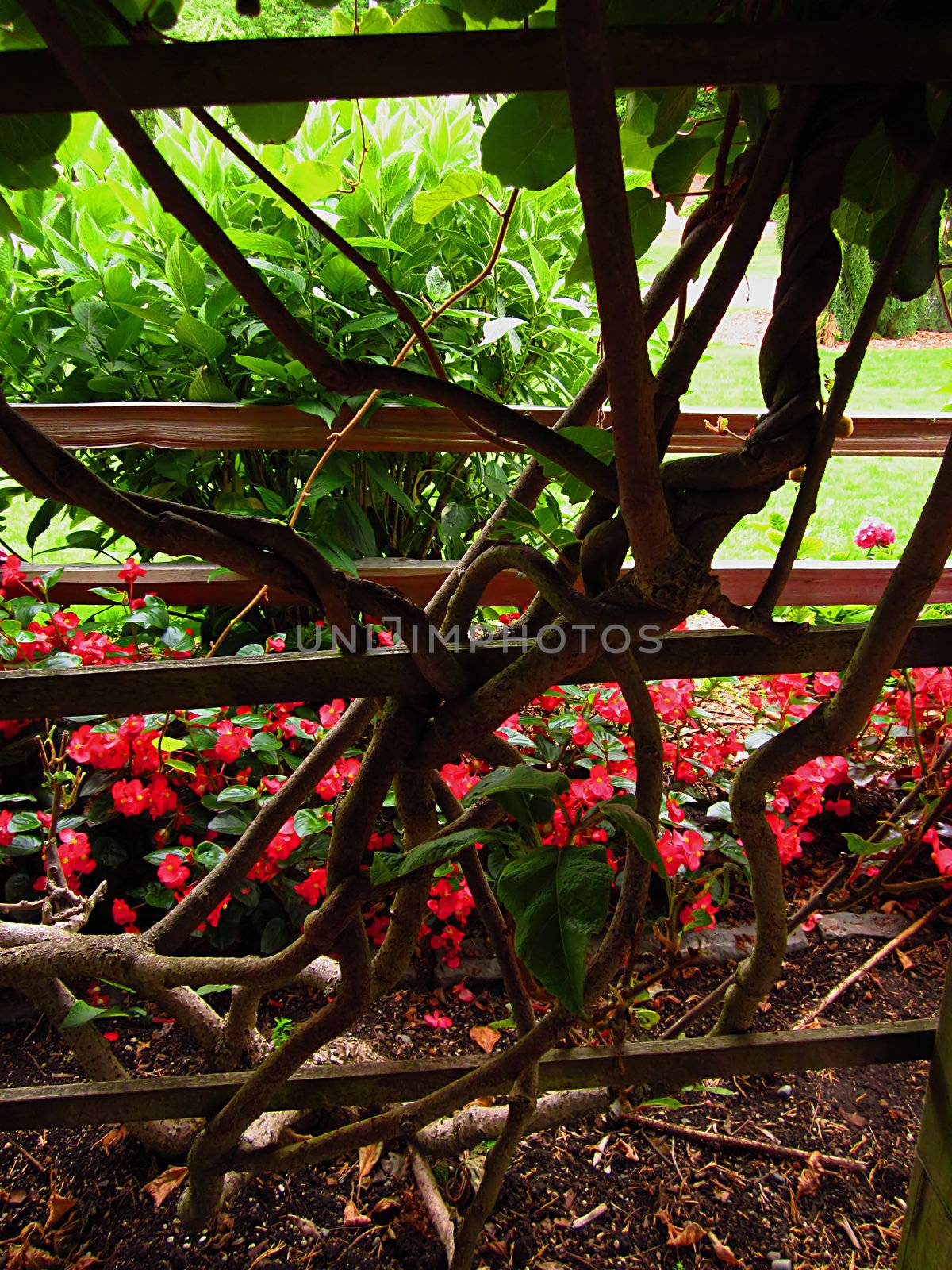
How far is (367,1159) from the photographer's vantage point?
1.06m

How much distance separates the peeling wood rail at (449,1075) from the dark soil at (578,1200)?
21 cm

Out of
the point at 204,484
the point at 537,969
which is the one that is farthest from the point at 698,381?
the point at 537,969

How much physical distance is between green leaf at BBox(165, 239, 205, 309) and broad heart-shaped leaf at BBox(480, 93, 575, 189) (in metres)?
1.60

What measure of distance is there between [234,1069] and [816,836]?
1.32m

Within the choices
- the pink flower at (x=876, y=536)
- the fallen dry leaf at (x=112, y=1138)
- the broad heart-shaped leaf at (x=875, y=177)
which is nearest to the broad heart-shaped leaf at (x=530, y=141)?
the broad heart-shaped leaf at (x=875, y=177)

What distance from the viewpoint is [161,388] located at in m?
2.24

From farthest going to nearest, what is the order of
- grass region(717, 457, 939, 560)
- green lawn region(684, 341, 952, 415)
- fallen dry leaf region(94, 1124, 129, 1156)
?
1. green lawn region(684, 341, 952, 415)
2. grass region(717, 457, 939, 560)
3. fallen dry leaf region(94, 1124, 129, 1156)

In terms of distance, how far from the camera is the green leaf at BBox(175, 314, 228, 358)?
1923mm

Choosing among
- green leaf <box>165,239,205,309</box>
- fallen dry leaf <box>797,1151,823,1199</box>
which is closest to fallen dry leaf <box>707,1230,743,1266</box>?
fallen dry leaf <box>797,1151,823,1199</box>

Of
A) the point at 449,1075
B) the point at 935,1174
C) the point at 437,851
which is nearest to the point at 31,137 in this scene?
the point at 437,851

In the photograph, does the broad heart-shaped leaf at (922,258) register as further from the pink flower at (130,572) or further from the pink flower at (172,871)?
the pink flower at (130,572)

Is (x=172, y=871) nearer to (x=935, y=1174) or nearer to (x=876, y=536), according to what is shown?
(x=935, y=1174)

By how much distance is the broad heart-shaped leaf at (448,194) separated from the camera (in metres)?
0.68

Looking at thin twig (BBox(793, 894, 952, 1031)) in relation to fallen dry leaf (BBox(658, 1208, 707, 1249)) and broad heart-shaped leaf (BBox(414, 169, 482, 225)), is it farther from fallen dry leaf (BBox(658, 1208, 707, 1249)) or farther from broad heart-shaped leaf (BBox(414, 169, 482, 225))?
broad heart-shaped leaf (BBox(414, 169, 482, 225))
